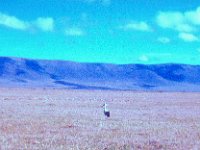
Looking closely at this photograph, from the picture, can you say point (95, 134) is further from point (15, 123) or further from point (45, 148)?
point (15, 123)

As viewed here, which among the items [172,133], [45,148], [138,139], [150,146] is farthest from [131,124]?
[45,148]

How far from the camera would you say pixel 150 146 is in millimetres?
16156

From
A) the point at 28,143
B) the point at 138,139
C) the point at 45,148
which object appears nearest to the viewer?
the point at 45,148

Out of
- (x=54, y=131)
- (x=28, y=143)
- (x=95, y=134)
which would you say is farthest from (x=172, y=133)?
(x=28, y=143)

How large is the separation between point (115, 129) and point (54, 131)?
258 centimetres

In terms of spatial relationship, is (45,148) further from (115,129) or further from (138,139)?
(115,129)

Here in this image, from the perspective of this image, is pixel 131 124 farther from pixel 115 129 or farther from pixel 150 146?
pixel 150 146

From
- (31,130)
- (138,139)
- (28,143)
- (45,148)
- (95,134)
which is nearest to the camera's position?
(45,148)

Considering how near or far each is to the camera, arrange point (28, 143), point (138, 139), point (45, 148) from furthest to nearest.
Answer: point (138, 139), point (28, 143), point (45, 148)

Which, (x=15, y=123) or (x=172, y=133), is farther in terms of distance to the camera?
(x=15, y=123)

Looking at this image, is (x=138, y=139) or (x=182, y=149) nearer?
(x=182, y=149)

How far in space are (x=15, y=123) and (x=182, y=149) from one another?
9857 mm

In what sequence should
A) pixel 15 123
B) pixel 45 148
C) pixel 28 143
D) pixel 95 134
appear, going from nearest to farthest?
pixel 45 148 < pixel 28 143 < pixel 95 134 < pixel 15 123

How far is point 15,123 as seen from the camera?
23312 millimetres
